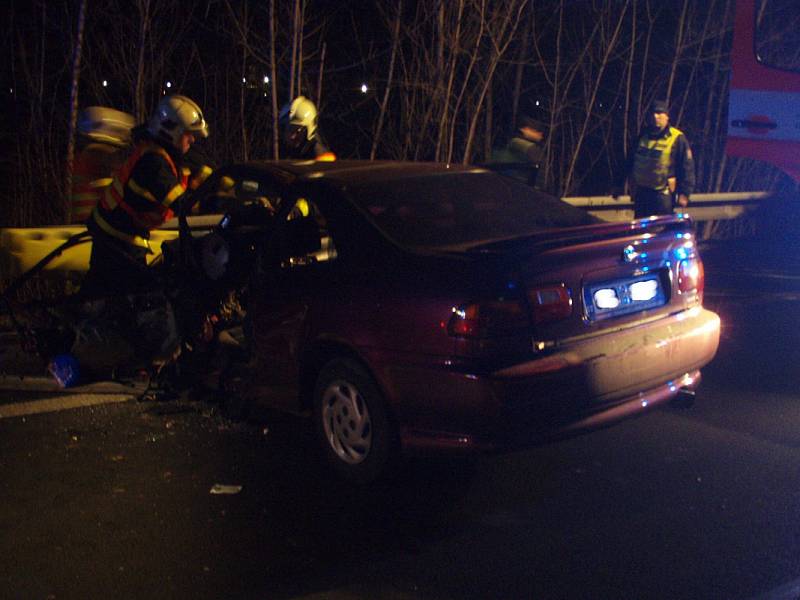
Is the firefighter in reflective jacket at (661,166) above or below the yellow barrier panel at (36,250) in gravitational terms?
above

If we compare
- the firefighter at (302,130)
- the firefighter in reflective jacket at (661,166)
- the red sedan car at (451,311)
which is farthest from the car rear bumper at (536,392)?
the firefighter in reflective jacket at (661,166)

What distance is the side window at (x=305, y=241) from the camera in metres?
5.24

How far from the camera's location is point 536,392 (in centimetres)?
429

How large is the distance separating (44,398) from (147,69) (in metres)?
7.99

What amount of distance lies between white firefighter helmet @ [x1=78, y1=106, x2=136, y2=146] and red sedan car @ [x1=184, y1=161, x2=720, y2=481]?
288cm

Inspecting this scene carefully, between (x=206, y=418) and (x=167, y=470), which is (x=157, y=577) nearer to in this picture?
(x=167, y=470)

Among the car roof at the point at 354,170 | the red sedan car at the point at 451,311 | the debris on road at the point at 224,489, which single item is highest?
the car roof at the point at 354,170

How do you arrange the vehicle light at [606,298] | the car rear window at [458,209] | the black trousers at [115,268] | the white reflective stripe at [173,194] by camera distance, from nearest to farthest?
the vehicle light at [606,298] < the car rear window at [458,209] < the white reflective stripe at [173,194] < the black trousers at [115,268]

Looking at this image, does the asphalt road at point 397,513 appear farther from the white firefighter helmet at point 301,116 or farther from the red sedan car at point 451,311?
the white firefighter helmet at point 301,116

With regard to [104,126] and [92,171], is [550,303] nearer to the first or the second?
[104,126]

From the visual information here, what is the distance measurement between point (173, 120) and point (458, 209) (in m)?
2.14

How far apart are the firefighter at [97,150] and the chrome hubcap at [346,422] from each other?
413 centimetres

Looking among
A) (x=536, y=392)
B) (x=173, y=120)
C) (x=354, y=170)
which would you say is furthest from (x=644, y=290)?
(x=173, y=120)

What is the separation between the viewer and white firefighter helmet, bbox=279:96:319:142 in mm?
7883
